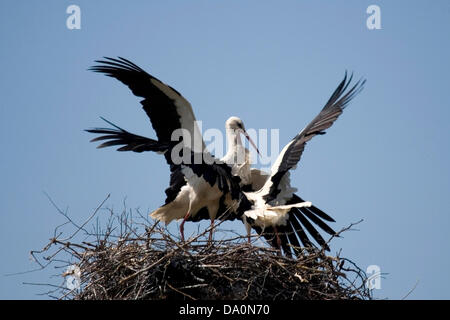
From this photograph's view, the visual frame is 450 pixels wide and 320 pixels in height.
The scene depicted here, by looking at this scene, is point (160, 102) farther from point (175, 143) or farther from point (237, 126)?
point (237, 126)

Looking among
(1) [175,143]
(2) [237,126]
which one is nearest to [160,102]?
(1) [175,143]

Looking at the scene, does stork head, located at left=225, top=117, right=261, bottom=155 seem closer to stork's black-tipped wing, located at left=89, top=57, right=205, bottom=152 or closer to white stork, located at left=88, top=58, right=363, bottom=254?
white stork, located at left=88, top=58, right=363, bottom=254

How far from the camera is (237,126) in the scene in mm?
8883

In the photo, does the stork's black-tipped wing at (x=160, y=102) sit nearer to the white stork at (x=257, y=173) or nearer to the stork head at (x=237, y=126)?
the white stork at (x=257, y=173)

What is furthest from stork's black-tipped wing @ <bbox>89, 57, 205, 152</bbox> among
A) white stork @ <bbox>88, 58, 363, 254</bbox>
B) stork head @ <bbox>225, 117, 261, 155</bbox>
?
stork head @ <bbox>225, 117, 261, 155</bbox>

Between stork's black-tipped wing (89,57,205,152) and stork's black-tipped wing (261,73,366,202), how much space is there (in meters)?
0.75

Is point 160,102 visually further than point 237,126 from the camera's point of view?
No

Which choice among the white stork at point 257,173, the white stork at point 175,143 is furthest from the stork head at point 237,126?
the white stork at point 175,143

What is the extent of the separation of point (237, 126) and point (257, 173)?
64 centimetres

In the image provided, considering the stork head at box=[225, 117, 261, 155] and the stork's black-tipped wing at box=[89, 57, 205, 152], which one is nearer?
the stork's black-tipped wing at box=[89, 57, 205, 152]

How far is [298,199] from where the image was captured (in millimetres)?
8523

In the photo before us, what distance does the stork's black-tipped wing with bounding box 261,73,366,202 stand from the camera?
7.98 meters
